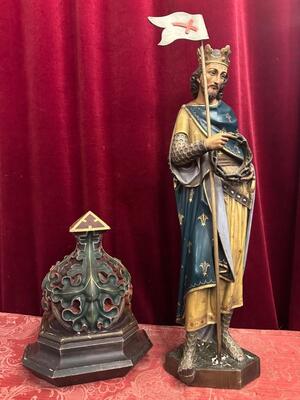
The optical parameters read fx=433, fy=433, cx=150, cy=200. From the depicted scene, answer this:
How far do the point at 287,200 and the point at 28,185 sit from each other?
985 mm

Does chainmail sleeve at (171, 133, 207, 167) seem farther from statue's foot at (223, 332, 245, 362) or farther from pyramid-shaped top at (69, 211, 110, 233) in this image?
statue's foot at (223, 332, 245, 362)

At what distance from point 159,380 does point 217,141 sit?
698 mm

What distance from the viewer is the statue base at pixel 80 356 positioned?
120 cm

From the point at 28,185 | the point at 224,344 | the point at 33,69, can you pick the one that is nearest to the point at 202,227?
the point at 224,344

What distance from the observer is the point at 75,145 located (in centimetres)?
164

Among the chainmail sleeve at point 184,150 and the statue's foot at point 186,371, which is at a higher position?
the chainmail sleeve at point 184,150

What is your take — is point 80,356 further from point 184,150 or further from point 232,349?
point 184,150

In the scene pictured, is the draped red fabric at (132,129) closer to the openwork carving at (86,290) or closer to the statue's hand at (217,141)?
A: the openwork carving at (86,290)

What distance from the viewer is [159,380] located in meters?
1.25

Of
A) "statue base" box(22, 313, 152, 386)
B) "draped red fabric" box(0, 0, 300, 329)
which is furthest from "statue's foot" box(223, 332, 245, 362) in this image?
"draped red fabric" box(0, 0, 300, 329)

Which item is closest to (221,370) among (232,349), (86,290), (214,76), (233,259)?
(232,349)

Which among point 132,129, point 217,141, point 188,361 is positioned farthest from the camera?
point 132,129

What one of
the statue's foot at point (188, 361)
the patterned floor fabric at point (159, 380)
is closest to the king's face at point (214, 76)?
the statue's foot at point (188, 361)

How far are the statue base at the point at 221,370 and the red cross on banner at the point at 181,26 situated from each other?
0.89m
